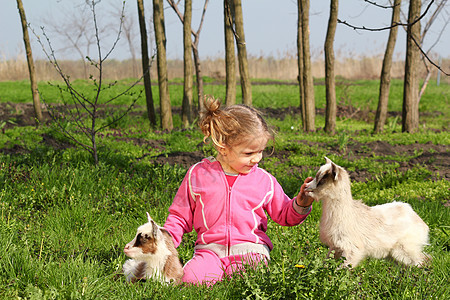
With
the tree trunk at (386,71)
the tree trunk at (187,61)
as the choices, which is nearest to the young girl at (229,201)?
the tree trunk at (187,61)

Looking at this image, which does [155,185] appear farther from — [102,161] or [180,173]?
[102,161]

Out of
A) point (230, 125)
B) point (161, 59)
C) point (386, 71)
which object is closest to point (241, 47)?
point (161, 59)

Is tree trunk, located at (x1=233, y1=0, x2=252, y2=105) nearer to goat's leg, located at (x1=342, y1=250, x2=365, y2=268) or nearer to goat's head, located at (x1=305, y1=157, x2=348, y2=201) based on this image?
goat's head, located at (x1=305, y1=157, x2=348, y2=201)

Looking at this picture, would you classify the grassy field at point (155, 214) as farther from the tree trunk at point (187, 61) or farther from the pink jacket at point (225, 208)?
the tree trunk at point (187, 61)

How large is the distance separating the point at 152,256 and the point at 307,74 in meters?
8.71

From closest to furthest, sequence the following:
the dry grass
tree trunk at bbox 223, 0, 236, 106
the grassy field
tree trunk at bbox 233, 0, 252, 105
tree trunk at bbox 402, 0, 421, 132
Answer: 1. the grassy field
2. tree trunk at bbox 233, 0, 252, 105
3. tree trunk at bbox 223, 0, 236, 106
4. tree trunk at bbox 402, 0, 421, 132
5. the dry grass

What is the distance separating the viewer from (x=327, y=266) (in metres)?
2.69

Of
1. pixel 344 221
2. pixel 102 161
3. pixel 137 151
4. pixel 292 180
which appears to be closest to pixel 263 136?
pixel 344 221

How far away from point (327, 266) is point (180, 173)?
3.61m

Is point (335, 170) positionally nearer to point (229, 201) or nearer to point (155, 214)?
point (229, 201)

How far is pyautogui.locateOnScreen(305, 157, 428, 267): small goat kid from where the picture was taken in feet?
10.2

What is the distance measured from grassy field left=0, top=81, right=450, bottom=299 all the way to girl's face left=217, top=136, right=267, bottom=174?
75cm

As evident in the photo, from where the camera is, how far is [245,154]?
3238 millimetres

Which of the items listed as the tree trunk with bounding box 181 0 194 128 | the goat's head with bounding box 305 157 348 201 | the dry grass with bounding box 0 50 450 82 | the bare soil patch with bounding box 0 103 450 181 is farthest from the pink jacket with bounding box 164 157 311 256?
the dry grass with bounding box 0 50 450 82
